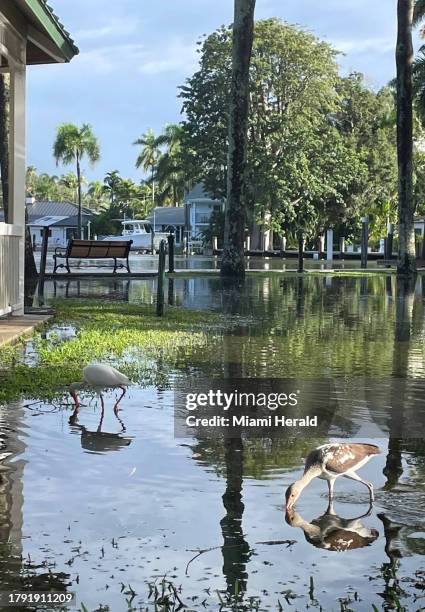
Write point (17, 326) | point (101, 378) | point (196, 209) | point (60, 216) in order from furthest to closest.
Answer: point (60, 216)
point (196, 209)
point (17, 326)
point (101, 378)

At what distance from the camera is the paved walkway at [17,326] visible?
36.3ft

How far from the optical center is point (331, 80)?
58906 mm

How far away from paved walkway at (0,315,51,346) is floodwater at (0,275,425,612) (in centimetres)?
320

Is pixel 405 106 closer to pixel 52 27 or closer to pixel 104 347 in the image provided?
pixel 52 27

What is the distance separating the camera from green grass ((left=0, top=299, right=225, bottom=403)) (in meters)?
8.28

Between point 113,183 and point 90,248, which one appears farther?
point 113,183

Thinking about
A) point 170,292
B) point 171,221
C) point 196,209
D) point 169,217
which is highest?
point 196,209

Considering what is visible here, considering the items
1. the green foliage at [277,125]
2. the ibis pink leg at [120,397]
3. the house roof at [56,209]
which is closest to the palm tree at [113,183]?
the house roof at [56,209]

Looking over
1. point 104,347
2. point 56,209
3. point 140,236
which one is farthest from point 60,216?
point 104,347

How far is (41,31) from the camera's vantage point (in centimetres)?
1303

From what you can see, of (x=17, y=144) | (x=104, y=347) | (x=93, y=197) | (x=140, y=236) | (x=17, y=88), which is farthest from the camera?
(x=93, y=197)

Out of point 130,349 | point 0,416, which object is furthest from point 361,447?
point 130,349

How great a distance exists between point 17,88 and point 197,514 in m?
9.32

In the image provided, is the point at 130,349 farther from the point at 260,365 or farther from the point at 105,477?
the point at 105,477
